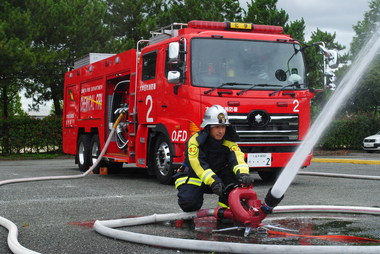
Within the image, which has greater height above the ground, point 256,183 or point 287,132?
point 287,132

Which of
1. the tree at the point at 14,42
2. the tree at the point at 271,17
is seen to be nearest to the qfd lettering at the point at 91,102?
the tree at the point at 14,42

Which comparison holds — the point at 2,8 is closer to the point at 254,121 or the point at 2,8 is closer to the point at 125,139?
the point at 125,139

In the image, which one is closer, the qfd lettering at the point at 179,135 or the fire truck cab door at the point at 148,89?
the qfd lettering at the point at 179,135

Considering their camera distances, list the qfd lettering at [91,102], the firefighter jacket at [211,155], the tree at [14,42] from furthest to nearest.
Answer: the tree at [14,42] → the qfd lettering at [91,102] → the firefighter jacket at [211,155]

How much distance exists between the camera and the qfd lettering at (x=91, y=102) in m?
13.9

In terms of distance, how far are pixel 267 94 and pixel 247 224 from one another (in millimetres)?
5141

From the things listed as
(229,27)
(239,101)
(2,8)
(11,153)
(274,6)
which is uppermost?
(274,6)

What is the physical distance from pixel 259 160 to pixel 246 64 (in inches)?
67.4

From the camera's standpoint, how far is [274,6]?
34.8m

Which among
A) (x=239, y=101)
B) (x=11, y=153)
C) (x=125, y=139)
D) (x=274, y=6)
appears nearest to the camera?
(x=239, y=101)

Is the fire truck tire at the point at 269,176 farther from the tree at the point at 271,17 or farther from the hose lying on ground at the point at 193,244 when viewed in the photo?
the tree at the point at 271,17

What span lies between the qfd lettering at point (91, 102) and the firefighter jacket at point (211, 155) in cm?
756

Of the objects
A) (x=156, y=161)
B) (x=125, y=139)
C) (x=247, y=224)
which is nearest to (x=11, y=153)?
(x=125, y=139)

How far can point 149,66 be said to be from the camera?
11570mm
